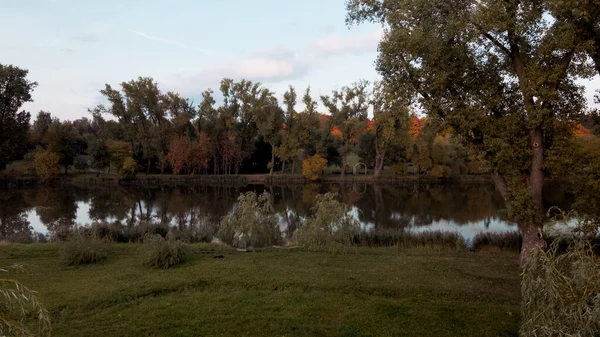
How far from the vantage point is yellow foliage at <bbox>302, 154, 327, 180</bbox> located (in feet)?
153

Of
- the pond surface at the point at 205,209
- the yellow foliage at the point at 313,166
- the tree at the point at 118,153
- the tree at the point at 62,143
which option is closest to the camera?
the pond surface at the point at 205,209

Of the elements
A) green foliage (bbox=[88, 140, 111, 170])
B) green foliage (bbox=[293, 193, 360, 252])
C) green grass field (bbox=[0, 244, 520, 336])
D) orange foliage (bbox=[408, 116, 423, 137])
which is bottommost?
green grass field (bbox=[0, 244, 520, 336])

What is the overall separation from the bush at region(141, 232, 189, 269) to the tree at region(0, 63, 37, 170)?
40.8m

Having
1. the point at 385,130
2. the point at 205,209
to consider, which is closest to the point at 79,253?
the point at 205,209

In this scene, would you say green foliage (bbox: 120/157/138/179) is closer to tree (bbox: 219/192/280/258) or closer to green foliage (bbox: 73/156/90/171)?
green foliage (bbox: 73/156/90/171)

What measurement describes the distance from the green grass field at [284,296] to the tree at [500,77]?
259cm

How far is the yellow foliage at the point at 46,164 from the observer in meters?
43.4

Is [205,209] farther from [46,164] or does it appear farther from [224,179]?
[46,164]

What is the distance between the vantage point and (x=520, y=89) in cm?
1001

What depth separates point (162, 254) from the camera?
32.9 ft

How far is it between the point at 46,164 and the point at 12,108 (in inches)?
272

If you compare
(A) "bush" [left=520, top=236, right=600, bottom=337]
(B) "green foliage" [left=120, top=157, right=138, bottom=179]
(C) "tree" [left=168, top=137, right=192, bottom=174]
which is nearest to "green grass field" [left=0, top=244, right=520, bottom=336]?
(A) "bush" [left=520, top=236, right=600, bottom=337]

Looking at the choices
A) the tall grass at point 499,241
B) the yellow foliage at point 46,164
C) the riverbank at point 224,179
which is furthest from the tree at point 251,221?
the yellow foliage at point 46,164

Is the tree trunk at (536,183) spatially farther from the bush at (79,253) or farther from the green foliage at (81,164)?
the green foliage at (81,164)
